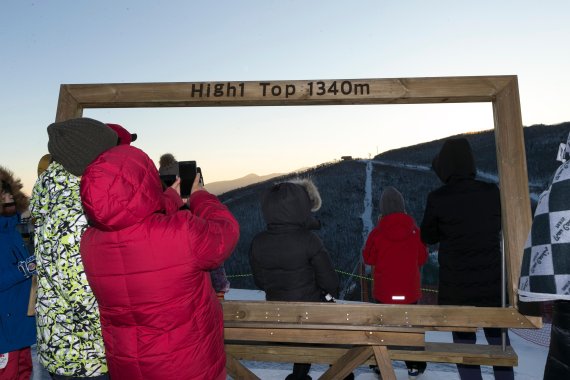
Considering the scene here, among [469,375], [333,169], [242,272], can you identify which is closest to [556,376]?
[469,375]

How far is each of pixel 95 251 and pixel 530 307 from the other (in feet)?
5.78

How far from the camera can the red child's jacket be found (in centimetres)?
424

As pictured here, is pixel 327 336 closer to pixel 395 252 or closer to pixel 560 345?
pixel 395 252

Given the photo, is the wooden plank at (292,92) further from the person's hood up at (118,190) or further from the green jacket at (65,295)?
the person's hood up at (118,190)

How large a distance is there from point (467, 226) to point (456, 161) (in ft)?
1.57

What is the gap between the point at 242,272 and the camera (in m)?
19.0

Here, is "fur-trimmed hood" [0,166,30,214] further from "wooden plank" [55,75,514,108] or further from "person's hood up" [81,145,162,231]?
"person's hood up" [81,145,162,231]

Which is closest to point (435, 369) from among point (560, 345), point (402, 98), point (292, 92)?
point (402, 98)

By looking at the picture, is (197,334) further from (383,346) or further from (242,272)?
(242,272)

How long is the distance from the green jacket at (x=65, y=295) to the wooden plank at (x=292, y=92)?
59.4 inches

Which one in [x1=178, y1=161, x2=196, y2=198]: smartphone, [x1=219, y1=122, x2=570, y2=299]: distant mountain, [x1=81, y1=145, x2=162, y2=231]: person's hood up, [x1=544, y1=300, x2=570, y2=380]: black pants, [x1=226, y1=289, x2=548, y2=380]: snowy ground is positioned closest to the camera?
[x1=544, y1=300, x2=570, y2=380]: black pants

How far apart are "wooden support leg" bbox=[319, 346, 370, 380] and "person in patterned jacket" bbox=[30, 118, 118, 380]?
171 cm

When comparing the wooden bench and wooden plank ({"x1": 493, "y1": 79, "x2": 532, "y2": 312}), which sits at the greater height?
wooden plank ({"x1": 493, "y1": 79, "x2": 532, "y2": 312})

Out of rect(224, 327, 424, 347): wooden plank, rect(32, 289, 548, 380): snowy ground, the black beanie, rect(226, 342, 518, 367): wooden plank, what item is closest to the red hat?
the black beanie
